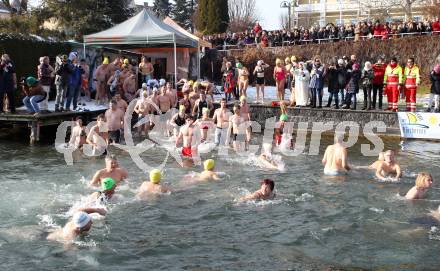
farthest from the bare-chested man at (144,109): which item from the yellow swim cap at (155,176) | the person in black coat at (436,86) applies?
the person in black coat at (436,86)

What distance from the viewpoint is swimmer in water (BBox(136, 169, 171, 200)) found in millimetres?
10453

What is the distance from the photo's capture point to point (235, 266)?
729cm

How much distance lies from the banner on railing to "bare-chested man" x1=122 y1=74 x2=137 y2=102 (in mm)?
9146

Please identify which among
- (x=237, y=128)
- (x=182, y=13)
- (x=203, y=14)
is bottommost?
(x=237, y=128)

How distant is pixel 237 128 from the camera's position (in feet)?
50.3

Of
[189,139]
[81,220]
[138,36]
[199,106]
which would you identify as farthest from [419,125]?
[81,220]

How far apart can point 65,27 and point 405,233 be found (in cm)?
2941

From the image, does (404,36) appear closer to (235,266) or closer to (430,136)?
(430,136)

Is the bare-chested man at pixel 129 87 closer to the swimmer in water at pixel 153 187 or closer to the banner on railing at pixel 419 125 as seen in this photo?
the swimmer in water at pixel 153 187

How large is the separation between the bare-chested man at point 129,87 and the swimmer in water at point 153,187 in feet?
28.9

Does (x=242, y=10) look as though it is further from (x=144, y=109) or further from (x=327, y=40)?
(x=144, y=109)

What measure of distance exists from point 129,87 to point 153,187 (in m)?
9.09

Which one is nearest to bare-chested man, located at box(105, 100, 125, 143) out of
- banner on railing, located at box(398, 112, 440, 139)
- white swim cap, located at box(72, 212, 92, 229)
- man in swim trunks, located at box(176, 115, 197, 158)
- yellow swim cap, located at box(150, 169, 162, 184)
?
man in swim trunks, located at box(176, 115, 197, 158)

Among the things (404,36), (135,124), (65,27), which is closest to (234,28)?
(65,27)
